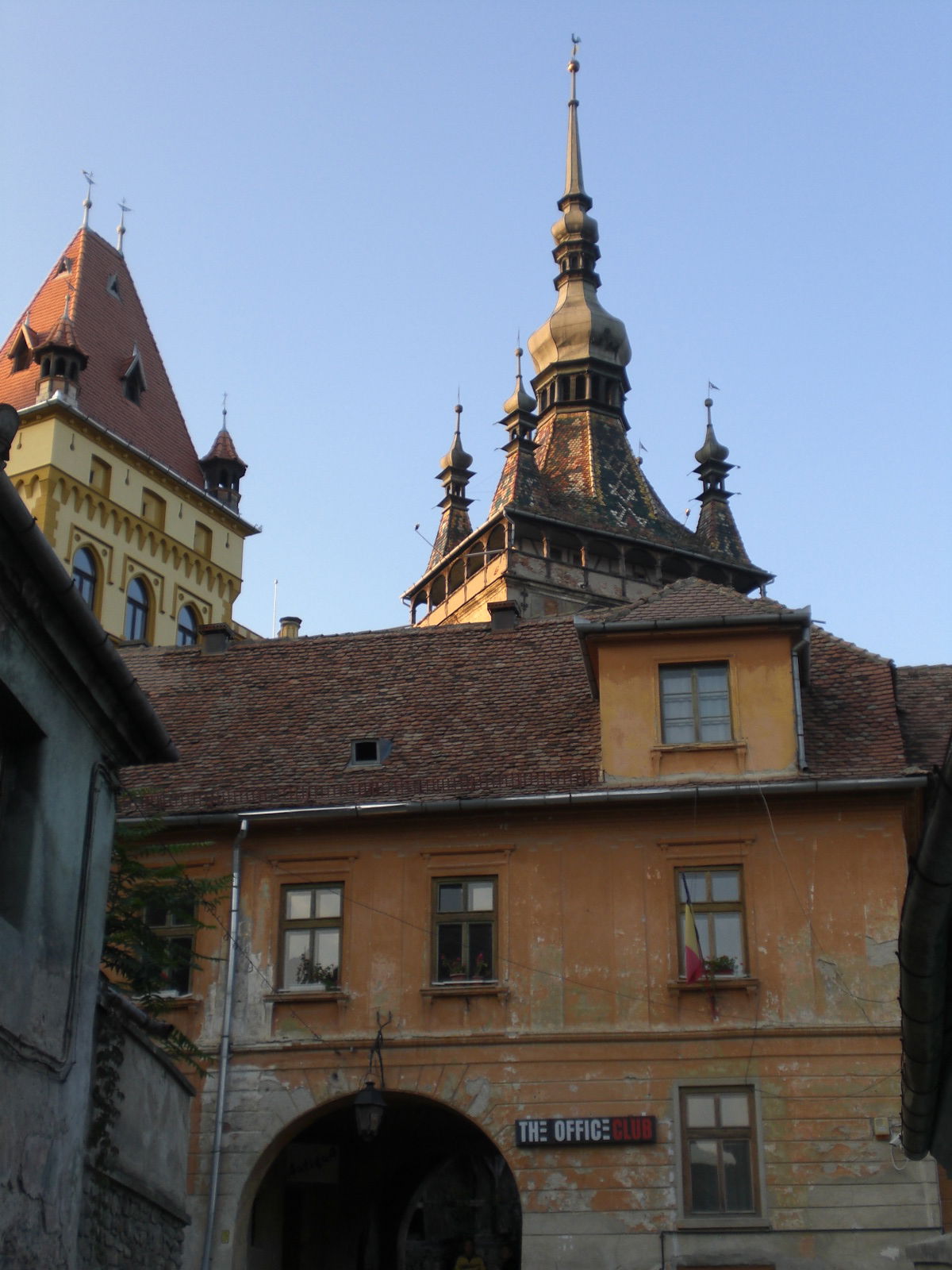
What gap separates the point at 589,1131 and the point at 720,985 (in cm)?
214

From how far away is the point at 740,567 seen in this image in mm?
64188

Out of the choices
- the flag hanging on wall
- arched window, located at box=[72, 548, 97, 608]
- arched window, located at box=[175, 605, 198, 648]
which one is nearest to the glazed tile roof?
the flag hanging on wall

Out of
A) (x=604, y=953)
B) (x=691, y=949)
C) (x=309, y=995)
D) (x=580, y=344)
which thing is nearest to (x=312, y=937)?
(x=309, y=995)

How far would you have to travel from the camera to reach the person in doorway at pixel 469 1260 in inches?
895

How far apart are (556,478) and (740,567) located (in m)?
7.59

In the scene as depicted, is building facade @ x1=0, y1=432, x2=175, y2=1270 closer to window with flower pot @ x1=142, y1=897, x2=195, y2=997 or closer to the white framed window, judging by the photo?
window with flower pot @ x1=142, y1=897, x2=195, y2=997

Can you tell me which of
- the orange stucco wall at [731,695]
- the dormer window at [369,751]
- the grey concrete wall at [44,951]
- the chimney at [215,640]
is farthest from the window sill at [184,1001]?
the grey concrete wall at [44,951]

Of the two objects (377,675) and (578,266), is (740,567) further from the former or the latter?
(377,675)

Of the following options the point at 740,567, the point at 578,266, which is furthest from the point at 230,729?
the point at 578,266

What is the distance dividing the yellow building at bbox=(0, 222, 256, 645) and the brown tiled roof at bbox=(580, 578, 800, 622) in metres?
26.7

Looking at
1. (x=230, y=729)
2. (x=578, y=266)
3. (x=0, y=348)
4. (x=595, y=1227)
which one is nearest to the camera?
(x=595, y=1227)

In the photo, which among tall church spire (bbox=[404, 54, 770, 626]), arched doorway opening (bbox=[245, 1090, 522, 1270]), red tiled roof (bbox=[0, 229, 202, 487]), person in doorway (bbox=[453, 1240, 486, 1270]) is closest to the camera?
person in doorway (bbox=[453, 1240, 486, 1270])

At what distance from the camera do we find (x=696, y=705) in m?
21.7

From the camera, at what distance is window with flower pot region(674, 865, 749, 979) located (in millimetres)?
20312
